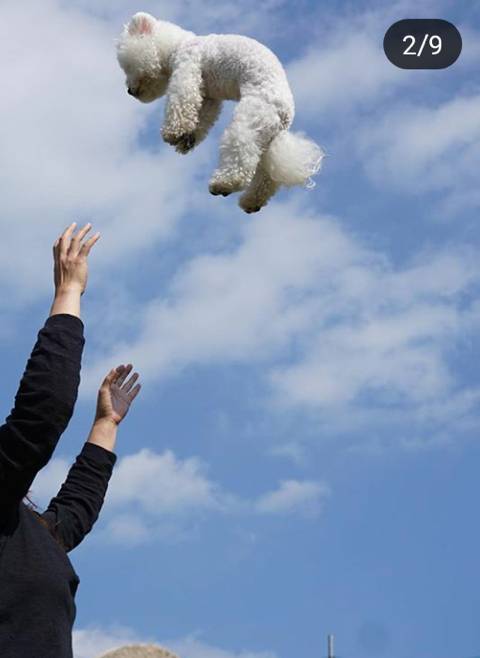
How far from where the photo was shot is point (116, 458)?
8.05 feet

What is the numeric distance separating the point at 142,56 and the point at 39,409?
1.60 metres

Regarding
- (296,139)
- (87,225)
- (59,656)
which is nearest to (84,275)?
(87,225)

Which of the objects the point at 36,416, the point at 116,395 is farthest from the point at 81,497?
the point at 36,416

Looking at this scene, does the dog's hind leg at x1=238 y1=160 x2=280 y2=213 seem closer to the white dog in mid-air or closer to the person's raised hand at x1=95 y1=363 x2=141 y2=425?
the white dog in mid-air

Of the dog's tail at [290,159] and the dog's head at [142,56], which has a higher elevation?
the dog's head at [142,56]

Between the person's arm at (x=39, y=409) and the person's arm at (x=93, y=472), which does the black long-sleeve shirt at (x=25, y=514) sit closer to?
the person's arm at (x=39, y=409)

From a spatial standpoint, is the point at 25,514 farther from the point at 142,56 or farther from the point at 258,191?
the point at 142,56

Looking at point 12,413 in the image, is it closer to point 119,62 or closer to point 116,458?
point 116,458

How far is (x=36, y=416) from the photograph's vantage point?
5.62ft

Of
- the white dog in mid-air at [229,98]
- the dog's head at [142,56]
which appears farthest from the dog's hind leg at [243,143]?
the dog's head at [142,56]

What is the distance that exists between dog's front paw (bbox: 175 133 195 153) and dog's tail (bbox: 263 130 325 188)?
0.25 meters

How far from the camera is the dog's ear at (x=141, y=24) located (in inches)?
118

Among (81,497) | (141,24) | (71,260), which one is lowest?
(81,497)

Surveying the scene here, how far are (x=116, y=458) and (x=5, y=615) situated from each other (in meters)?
0.77
